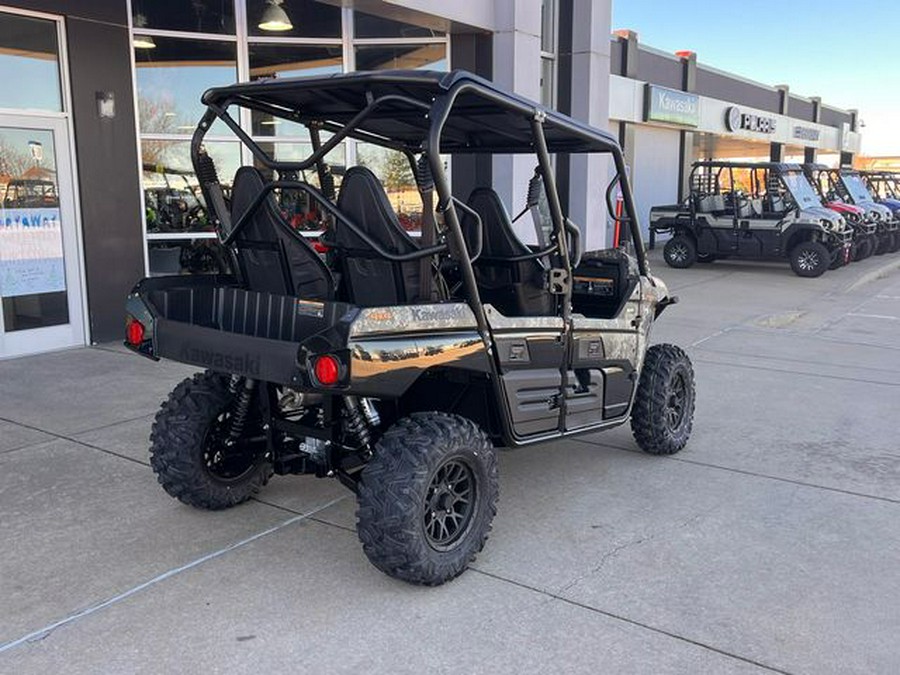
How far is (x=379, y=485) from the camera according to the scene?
3.31 metres

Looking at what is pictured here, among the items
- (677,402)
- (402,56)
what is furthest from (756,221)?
(677,402)

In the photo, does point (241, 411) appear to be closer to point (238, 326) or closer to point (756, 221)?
point (238, 326)

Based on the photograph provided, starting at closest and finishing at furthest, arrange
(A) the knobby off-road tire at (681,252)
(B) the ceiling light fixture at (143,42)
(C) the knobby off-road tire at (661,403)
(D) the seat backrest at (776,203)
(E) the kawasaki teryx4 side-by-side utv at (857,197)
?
(C) the knobby off-road tire at (661,403) → (B) the ceiling light fixture at (143,42) → (D) the seat backrest at (776,203) → (A) the knobby off-road tire at (681,252) → (E) the kawasaki teryx4 side-by-side utv at (857,197)

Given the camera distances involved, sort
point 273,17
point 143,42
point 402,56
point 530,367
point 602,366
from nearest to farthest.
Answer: point 530,367
point 602,366
point 143,42
point 273,17
point 402,56

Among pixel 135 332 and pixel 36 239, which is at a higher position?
pixel 36 239

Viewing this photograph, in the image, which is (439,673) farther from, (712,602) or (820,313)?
(820,313)

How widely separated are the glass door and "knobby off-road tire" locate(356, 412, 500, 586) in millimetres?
5764

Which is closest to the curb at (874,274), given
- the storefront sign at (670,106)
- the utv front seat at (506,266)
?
the storefront sign at (670,106)

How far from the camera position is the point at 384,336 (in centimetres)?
324

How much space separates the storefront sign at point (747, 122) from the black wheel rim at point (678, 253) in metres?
11.3

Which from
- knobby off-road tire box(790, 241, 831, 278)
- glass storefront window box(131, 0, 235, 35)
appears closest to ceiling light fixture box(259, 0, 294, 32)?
glass storefront window box(131, 0, 235, 35)

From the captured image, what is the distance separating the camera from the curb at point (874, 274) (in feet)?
46.7

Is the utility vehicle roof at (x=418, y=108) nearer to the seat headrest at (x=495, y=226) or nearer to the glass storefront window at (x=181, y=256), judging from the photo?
the seat headrest at (x=495, y=226)

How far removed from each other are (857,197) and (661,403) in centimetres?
1620
